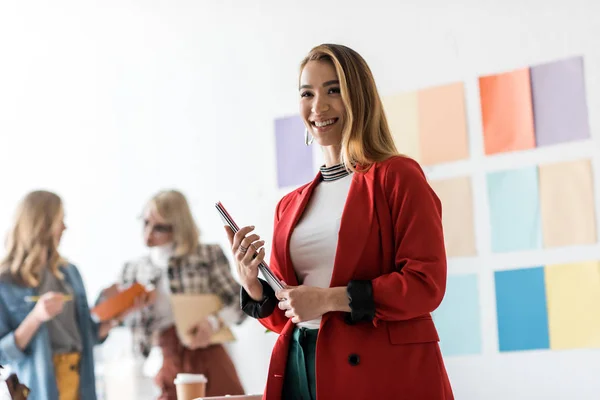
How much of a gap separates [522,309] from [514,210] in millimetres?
362

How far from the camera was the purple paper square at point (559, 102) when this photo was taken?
284 cm

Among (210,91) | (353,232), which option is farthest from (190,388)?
(210,91)

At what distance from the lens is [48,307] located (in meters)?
3.58

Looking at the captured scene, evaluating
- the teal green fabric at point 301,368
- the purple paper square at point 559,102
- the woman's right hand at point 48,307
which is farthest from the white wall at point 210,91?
the teal green fabric at point 301,368

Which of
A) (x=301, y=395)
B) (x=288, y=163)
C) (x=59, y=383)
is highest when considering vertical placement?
(x=288, y=163)

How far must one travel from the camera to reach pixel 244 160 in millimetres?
3896

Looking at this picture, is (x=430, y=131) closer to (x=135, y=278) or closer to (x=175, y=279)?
(x=175, y=279)

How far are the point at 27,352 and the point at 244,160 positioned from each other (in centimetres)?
133

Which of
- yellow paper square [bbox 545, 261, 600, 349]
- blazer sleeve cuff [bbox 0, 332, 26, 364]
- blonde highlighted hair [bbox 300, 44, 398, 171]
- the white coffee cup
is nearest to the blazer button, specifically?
blonde highlighted hair [bbox 300, 44, 398, 171]

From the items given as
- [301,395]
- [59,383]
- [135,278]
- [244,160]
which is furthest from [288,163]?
[301,395]

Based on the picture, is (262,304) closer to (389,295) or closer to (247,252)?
(247,252)

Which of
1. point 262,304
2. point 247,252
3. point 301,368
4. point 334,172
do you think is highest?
point 334,172

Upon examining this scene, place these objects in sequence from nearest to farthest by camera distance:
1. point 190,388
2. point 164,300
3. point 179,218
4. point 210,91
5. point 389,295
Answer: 1. point 389,295
2. point 190,388
3. point 164,300
4. point 179,218
5. point 210,91

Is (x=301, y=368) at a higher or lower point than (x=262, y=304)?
lower
